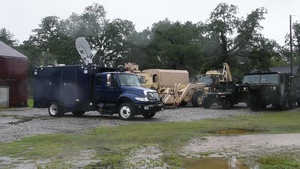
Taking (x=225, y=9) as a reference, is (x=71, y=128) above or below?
below

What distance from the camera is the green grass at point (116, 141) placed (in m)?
8.80

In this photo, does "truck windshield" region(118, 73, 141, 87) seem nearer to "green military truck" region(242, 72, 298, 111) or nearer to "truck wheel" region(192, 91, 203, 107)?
"green military truck" region(242, 72, 298, 111)

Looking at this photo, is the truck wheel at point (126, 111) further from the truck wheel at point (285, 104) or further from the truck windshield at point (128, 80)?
the truck wheel at point (285, 104)

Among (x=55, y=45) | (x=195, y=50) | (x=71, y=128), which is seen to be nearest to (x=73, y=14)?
(x=55, y=45)

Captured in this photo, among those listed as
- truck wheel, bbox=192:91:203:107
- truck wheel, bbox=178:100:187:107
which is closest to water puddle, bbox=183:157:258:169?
truck wheel, bbox=192:91:203:107

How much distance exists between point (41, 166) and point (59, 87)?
12138 millimetres

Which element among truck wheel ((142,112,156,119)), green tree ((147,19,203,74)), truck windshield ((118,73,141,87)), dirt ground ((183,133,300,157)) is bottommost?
dirt ground ((183,133,300,157))

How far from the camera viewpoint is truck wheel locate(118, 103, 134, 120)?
56.5 ft

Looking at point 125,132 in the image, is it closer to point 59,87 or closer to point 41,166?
point 41,166

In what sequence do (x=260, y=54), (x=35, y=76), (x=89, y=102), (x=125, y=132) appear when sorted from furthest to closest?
(x=260, y=54) < (x=35, y=76) < (x=89, y=102) < (x=125, y=132)

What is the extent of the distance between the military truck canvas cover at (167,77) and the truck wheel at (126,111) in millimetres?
9577

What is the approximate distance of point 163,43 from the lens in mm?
55562

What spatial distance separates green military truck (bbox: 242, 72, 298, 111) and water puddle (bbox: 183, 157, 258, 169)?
584 inches

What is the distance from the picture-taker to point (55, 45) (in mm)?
58844
